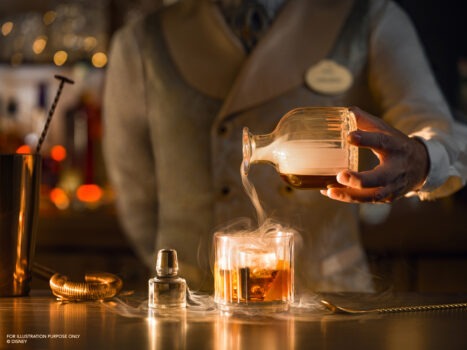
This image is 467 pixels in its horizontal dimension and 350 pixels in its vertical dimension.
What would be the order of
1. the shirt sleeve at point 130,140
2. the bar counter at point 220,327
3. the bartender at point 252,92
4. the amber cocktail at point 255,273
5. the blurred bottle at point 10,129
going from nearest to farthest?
the bar counter at point 220,327 → the amber cocktail at point 255,273 → the bartender at point 252,92 → the shirt sleeve at point 130,140 → the blurred bottle at point 10,129

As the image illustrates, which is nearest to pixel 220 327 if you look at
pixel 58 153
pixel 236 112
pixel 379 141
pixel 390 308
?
pixel 390 308

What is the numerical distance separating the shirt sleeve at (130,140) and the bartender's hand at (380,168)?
843 mm

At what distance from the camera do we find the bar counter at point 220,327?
2.92 ft

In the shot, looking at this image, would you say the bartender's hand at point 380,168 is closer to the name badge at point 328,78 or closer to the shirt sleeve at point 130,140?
the name badge at point 328,78

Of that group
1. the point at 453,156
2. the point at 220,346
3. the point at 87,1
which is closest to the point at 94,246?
the point at 87,1

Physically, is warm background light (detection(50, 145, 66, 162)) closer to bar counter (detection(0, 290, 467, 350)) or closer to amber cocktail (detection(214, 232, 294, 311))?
bar counter (detection(0, 290, 467, 350))

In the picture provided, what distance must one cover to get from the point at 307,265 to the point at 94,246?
1.17m

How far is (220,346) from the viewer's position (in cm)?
87

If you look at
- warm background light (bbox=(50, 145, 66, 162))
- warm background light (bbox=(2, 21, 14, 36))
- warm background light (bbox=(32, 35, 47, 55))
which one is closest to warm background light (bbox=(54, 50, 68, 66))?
warm background light (bbox=(32, 35, 47, 55))

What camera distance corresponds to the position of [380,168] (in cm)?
117

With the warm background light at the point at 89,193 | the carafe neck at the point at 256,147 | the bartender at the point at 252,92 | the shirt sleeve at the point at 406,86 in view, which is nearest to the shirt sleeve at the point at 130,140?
the bartender at the point at 252,92

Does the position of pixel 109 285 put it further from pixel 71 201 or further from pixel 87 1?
pixel 87 1

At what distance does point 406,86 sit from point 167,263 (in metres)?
0.84

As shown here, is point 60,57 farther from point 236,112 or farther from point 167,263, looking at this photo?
point 167,263
